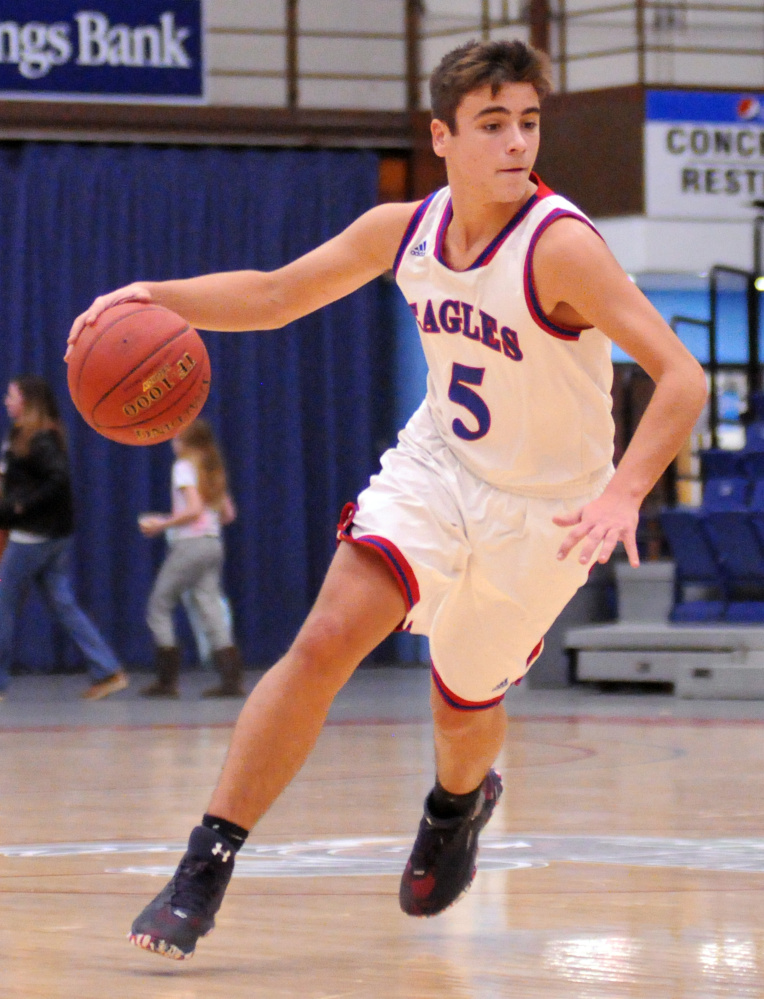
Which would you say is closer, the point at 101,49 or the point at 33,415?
the point at 33,415

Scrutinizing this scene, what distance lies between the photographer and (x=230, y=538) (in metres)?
11.0

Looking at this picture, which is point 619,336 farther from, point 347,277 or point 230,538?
point 230,538

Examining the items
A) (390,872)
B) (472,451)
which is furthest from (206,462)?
(472,451)

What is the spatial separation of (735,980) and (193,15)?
30.8 feet

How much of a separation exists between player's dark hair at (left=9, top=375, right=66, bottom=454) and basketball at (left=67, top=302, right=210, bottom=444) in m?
4.88

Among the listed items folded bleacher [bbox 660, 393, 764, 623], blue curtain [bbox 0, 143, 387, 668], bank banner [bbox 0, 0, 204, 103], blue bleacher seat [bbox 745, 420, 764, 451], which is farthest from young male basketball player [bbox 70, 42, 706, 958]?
bank banner [bbox 0, 0, 204, 103]

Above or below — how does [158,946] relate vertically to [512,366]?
below

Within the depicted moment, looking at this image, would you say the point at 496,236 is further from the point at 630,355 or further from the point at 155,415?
the point at 155,415

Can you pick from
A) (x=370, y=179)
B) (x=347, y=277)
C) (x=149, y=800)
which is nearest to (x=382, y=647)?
(x=370, y=179)

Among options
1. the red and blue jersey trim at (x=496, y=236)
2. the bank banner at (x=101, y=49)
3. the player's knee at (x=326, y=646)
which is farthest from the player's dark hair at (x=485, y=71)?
the bank banner at (x=101, y=49)

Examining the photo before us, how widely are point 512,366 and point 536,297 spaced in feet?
0.43

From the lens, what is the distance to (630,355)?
8.46ft

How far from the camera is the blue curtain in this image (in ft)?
35.1

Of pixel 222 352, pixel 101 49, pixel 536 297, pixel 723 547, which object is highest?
pixel 101 49
